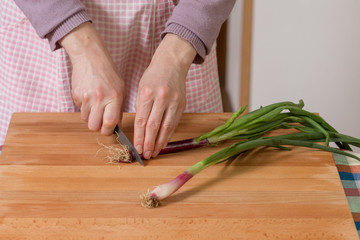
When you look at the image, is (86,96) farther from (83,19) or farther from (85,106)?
(83,19)

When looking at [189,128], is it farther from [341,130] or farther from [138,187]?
[341,130]

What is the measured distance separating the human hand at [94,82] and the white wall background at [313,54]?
96 centimetres

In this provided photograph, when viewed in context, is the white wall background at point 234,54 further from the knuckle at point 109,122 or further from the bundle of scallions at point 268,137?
the knuckle at point 109,122

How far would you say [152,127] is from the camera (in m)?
1.11

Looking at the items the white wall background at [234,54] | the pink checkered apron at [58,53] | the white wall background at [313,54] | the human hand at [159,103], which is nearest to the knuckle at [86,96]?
the human hand at [159,103]

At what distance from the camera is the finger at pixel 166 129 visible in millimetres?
1123

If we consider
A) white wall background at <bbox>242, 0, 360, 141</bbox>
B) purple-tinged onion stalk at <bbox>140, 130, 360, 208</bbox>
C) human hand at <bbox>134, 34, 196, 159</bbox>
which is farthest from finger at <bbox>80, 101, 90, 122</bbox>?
white wall background at <bbox>242, 0, 360, 141</bbox>

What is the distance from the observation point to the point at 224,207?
0.98m

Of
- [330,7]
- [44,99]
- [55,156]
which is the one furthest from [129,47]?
[330,7]

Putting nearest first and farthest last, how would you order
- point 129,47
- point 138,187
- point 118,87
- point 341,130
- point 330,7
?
point 138,187 → point 118,87 → point 129,47 → point 330,7 → point 341,130

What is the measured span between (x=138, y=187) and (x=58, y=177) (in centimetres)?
17

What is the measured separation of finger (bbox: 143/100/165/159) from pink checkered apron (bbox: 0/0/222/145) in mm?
394

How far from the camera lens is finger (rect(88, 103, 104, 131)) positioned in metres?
1.12

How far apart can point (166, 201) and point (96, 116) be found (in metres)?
0.27
